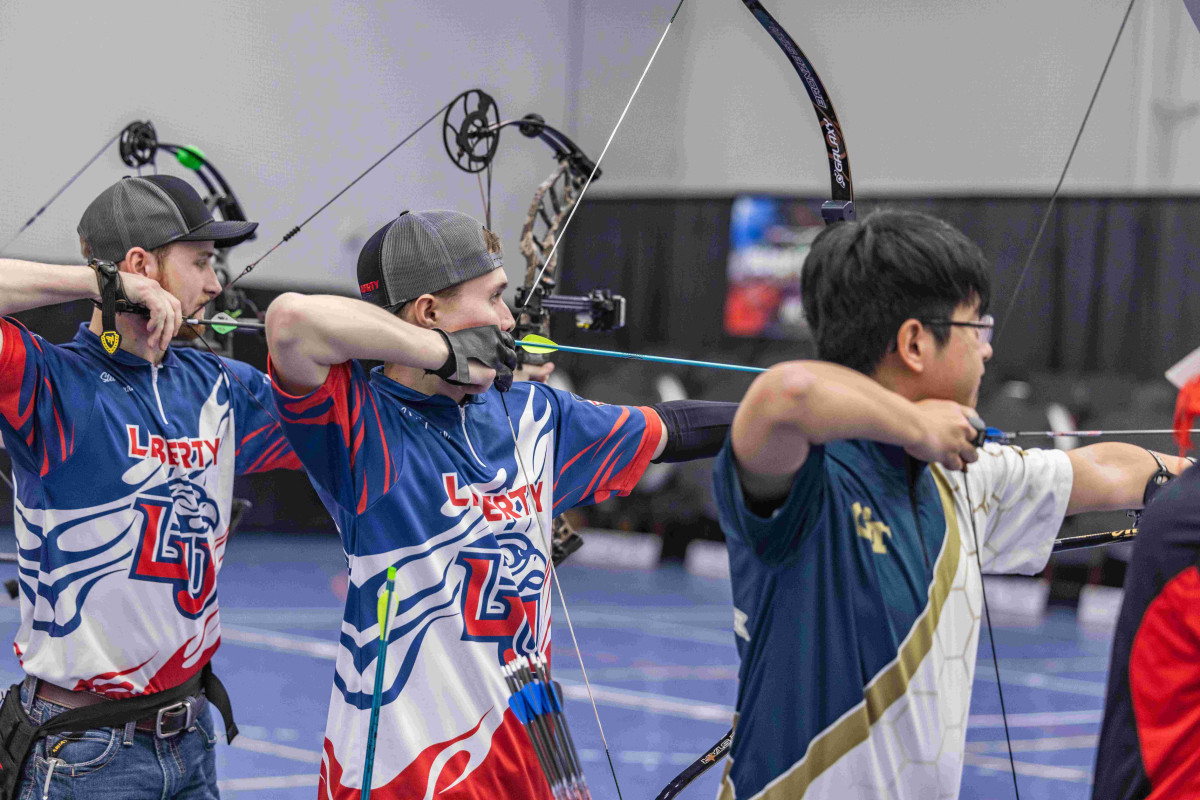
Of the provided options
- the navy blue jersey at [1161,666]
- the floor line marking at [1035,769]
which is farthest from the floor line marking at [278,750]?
the navy blue jersey at [1161,666]

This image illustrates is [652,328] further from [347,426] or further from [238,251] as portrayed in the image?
[347,426]

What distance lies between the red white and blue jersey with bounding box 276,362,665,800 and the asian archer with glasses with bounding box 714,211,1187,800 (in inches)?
18.3

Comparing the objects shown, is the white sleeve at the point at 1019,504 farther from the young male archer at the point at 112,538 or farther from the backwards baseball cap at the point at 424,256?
the young male archer at the point at 112,538

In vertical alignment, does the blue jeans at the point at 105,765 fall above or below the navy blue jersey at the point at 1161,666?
below

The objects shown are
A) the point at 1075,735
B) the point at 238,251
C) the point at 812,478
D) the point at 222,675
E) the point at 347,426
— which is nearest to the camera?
the point at 812,478

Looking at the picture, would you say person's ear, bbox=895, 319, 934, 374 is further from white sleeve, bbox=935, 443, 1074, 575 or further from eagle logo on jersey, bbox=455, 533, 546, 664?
eagle logo on jersey, bbox=455, 533, 546, 664

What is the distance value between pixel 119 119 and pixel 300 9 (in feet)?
4.52

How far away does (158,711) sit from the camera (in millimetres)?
1869

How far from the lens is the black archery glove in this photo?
62.9 inches

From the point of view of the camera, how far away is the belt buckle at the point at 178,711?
187 centimetres

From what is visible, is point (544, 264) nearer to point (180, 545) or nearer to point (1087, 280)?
point (180, 545)

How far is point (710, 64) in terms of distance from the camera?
9.38 meters

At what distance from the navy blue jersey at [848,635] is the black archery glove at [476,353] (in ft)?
1.79

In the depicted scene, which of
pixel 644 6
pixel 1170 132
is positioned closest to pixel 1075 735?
pixel 1170 132
